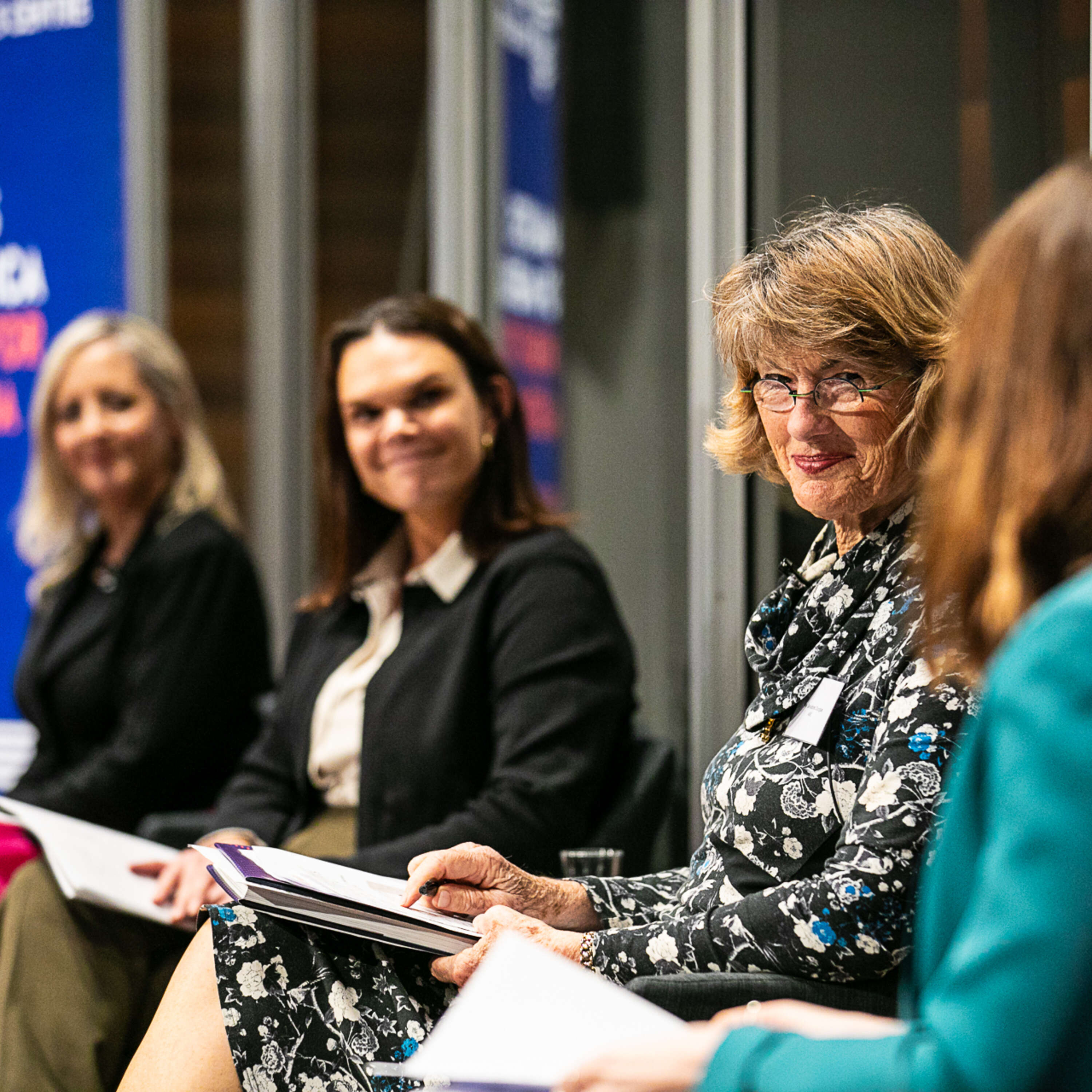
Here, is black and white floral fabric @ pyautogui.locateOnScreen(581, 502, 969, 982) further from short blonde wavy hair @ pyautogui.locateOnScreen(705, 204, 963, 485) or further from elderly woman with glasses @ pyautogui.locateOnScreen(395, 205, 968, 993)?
short blonde wavy hair @ pyautogui.locateOnScreen(705, 204, 963, 485)

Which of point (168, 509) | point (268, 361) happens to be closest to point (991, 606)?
point (168, 509)

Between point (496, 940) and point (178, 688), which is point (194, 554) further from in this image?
point (496, 940)

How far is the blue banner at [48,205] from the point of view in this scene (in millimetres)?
4352

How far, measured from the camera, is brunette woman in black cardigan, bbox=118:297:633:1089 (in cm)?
232

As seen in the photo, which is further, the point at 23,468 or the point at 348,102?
the point at 348,102

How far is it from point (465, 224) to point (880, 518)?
93.9 inches

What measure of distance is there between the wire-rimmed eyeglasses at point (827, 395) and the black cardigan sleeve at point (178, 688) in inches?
74.8

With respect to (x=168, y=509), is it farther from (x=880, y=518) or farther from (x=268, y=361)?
(x=880, y=518)

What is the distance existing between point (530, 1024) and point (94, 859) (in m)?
1.41

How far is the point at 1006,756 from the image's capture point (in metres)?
0.88

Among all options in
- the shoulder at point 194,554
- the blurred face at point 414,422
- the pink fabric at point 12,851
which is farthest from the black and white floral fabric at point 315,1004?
the shoulder at point 194,554

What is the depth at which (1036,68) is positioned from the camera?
2145mm

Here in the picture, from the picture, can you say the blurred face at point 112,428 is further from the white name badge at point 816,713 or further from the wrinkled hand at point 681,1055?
the wrinkled hand at point 681,1055

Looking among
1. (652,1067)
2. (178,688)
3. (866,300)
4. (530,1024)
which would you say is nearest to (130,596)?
(178,688)
